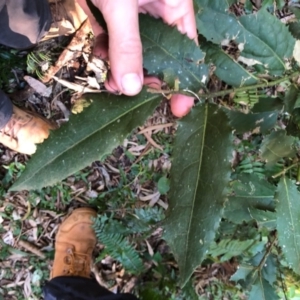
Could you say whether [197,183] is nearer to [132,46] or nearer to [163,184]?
[132,46]

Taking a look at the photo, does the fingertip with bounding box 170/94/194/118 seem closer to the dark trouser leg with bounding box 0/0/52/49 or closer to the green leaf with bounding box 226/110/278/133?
the green leaf with bounding box 226/110/278/133

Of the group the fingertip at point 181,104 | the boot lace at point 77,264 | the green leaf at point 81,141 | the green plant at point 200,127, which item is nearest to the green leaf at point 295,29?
the green plant at point 200,127

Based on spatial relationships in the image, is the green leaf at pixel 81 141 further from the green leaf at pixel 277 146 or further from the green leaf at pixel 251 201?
the green leaf at pixel 251 201

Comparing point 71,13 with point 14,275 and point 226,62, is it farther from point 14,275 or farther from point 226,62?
point 14,275

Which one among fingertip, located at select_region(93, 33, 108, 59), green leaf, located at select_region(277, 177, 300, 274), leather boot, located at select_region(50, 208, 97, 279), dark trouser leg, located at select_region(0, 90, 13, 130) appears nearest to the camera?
green leaf, located at select_region(277, 177, 300, 274)

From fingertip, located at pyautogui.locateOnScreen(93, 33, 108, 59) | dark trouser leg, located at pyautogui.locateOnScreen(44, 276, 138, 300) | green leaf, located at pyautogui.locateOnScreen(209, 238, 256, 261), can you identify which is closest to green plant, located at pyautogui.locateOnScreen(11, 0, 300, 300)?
fingertip, located at pyautogui.locateOnScreen(93, 33, 108, 59)
